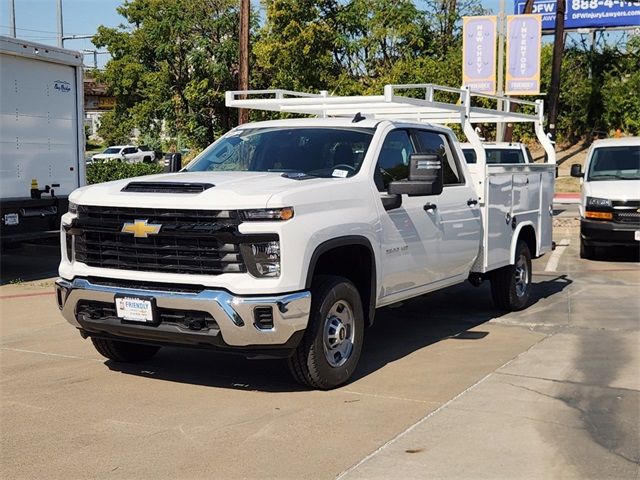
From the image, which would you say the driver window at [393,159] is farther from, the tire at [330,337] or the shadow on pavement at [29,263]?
the shadow on pavement at [29,263]

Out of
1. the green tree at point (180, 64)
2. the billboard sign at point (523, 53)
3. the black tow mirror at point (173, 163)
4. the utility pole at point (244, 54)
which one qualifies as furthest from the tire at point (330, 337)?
the green tree at point (180, 64)

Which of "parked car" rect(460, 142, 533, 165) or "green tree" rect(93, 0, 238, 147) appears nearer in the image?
"parked car" rect(460, 142, 533, 165)

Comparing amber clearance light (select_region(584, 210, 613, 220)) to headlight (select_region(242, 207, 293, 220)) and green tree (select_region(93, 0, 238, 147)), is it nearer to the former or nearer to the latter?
headlight (select_region(242, 207, 293, 220))

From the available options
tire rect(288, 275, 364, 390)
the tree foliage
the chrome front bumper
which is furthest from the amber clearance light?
the tree foliage

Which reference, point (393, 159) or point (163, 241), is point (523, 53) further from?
point (163, 241)

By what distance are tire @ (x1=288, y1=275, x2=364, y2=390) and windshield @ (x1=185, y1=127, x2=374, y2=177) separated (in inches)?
39.0

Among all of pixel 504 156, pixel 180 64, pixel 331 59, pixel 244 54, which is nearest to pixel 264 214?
pixel 504 156

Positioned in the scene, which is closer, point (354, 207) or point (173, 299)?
point (173, 299)

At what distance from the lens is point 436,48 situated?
3603 centimetres

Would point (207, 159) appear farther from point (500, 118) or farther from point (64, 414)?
point (500, 118)

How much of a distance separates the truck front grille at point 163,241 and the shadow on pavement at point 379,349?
0.97 metres

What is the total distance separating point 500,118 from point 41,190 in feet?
21.5

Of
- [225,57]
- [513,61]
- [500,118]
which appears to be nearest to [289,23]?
[225,57]

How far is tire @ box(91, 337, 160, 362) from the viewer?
686 centimetres
